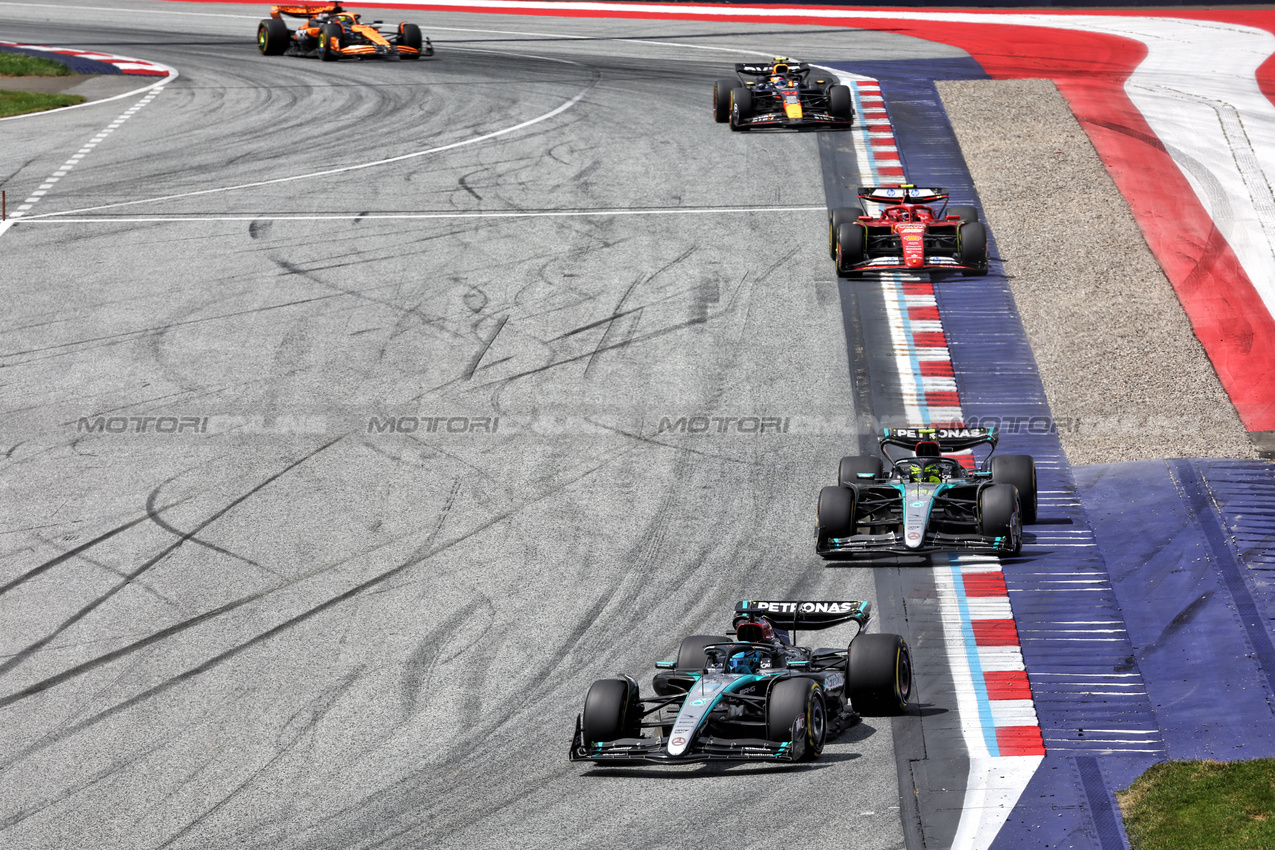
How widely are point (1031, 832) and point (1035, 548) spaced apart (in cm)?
535

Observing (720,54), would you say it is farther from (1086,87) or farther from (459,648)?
(459,648)

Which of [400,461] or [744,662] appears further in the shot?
[400,461]

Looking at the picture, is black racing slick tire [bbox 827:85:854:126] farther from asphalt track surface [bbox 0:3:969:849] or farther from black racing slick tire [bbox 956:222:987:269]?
black racing slick tire [bbox 956:222:987:269]

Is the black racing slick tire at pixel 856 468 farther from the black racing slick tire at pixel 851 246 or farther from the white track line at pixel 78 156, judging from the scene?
the white track line at pixel 78 156

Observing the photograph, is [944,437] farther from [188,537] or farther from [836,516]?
[188,537]

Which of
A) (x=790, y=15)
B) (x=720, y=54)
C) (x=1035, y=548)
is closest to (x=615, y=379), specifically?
(x=1035, y=548)

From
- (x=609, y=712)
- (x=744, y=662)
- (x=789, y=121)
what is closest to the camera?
(x=609, y=712)

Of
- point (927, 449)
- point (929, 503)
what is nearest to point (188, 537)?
point (929, 503)

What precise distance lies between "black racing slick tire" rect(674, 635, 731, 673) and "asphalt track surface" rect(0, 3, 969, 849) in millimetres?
996

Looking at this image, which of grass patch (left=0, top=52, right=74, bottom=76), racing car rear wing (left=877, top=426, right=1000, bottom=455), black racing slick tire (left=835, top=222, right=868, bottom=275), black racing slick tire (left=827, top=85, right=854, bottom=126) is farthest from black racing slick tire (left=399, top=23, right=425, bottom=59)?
racing car rear wing (left=877, top=426, right=1000, bottom=455)

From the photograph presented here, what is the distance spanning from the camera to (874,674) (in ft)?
41.4

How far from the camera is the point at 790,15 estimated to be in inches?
1651

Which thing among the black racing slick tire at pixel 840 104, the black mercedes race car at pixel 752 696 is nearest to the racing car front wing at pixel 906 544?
the black mercedes race car at pixel 752 696

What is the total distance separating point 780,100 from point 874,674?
64.3 ft
